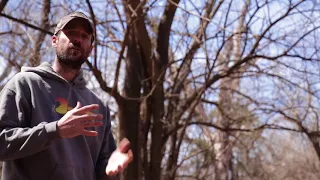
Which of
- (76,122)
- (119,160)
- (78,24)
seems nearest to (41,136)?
(76,122)

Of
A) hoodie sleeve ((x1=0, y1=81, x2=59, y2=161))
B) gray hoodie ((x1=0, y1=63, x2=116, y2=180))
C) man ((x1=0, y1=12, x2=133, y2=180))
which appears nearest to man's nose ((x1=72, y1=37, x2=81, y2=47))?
man ((x1=0, y1=12, x2=133, y2=180))

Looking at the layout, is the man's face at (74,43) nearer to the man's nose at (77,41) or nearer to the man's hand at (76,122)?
the man's nose at (77,41)

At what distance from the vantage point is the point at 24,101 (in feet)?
5.86

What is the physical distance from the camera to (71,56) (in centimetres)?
197

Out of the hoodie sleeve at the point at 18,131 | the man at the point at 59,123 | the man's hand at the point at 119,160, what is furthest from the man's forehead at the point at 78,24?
the man's hand at the point at 119,160

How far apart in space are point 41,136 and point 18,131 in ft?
0.32

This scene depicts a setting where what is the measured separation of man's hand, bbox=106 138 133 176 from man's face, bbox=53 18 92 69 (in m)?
0.39

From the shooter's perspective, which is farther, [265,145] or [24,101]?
[265,145]

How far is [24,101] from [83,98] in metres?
0.34

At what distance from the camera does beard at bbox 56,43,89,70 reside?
197cm

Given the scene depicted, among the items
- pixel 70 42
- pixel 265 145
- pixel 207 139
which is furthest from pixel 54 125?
pixel 265 145

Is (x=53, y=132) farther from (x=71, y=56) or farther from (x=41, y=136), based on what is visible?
(x=71, y=56)

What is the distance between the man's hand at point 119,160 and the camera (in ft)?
6.02

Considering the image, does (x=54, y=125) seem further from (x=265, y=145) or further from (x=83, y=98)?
(x=265, y=145)
